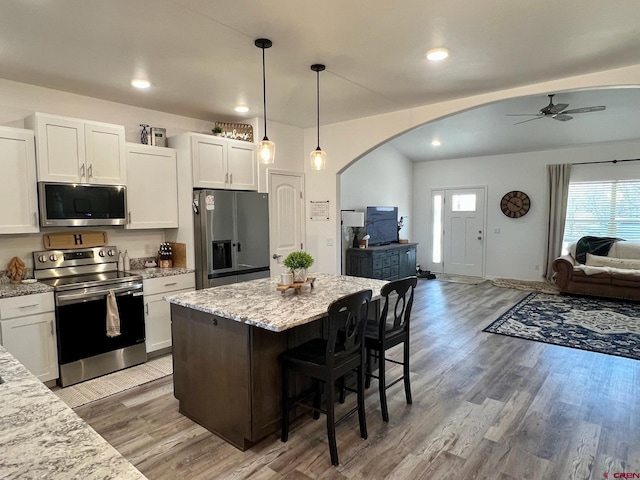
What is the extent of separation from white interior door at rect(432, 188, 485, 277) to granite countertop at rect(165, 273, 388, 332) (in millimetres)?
5892

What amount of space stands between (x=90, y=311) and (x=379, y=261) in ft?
15.1

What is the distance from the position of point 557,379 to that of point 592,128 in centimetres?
480

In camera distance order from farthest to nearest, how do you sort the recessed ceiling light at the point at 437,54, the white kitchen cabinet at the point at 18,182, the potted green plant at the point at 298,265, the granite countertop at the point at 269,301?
the white kitchen cabinet at the point at 18,182 → the potted green plant at the point at 298,265 → the recessed ceiling light at the point at 437,54 → the granite countertop at the point at 269,301

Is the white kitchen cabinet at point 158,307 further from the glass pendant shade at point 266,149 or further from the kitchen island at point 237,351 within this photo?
the glass pendant shade at point 266,149

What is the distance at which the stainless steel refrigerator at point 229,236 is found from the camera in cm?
400

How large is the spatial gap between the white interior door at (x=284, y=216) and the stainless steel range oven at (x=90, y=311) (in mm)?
1789

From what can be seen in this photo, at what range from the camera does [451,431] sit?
8.45 feet

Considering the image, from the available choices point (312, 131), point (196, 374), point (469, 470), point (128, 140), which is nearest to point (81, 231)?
point (128, 140)

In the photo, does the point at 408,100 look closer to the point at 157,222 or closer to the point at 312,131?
the point at 312,131

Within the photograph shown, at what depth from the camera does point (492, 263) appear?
815cm

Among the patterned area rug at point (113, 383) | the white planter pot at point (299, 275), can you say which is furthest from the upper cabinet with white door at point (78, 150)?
the white planter pot at point (299, 275)

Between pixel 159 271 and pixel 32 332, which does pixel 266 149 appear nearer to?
pixel 159 271

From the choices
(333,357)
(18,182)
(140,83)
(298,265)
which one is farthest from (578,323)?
(18,182)

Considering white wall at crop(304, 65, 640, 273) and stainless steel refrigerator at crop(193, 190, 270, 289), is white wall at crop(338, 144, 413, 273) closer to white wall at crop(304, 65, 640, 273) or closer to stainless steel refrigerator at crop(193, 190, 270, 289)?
white wall at crop(304, 65, 640, 273)
